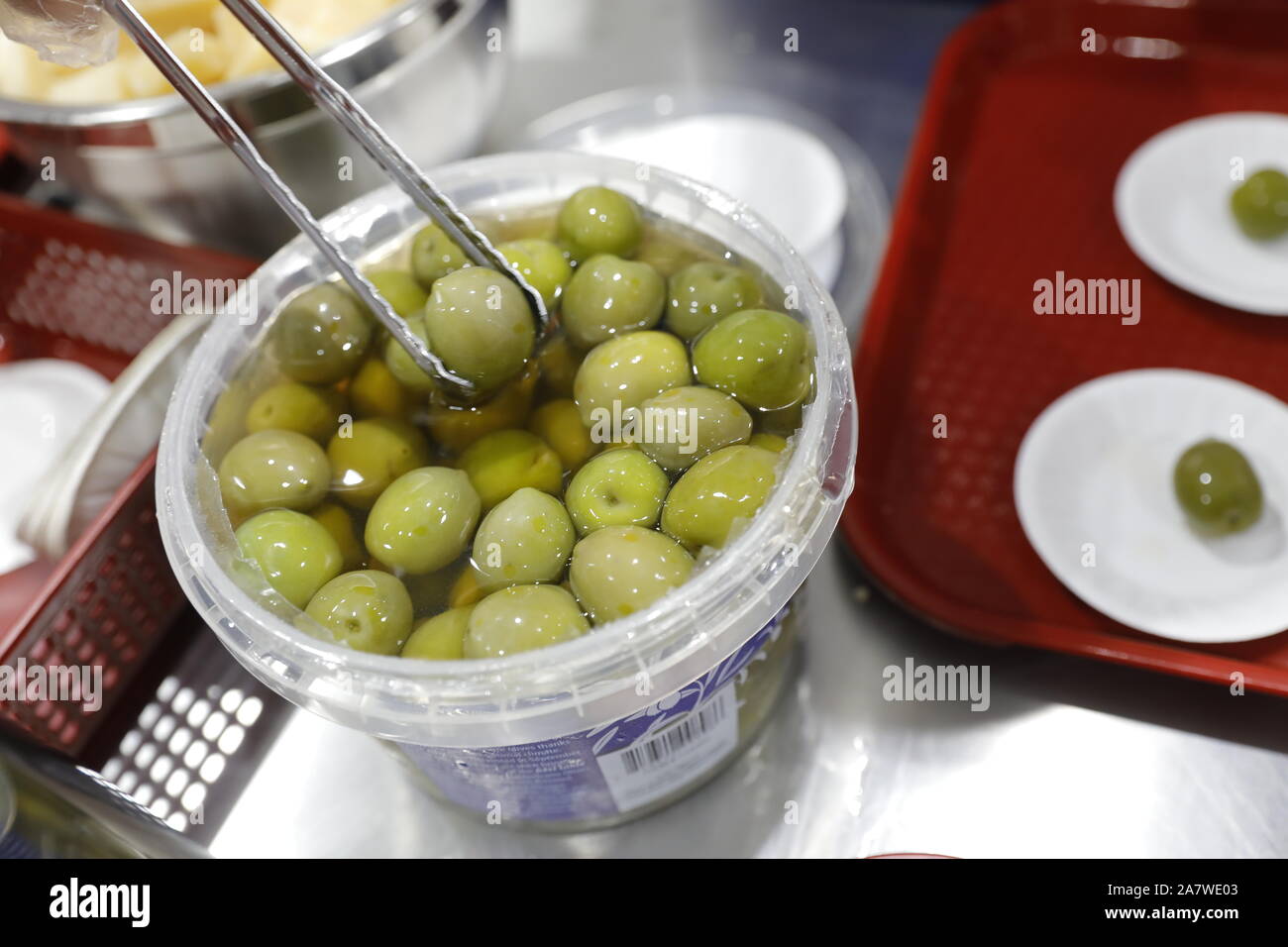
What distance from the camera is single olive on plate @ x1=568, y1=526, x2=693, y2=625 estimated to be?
531 millimetres

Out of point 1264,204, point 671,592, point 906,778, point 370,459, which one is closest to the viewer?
point 671,592

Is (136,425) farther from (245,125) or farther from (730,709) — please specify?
(730,709)

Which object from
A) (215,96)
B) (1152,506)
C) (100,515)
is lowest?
(1152,506)

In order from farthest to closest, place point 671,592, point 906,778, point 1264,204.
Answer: point 1264,204, point 906,778, point 671,592

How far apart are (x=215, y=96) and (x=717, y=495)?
0.54 meters

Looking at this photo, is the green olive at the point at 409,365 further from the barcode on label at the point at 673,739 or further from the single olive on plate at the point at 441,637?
the barcode on label at the point at 673,739

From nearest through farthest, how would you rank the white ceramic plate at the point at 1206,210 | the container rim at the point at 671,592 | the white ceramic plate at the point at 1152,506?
the container rim at the point at 671,592 → the white ceramic plate at the point at 1152,506 → the white ceramic plate at the point at 1206,210

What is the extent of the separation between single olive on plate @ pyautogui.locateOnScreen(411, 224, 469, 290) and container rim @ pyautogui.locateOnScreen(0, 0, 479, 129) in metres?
0.23

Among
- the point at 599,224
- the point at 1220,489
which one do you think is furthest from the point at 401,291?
the point at 1220,489

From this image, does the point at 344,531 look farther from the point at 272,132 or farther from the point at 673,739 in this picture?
the point at 272,132

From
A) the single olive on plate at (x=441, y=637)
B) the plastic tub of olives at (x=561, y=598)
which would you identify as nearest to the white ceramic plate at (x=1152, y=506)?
the plastic tub of olives at (x=561, y=598)

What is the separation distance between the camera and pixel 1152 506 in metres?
0.80

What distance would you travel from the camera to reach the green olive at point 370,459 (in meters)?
0.62

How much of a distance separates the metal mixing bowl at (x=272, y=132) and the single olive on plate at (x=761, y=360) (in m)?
0.43
